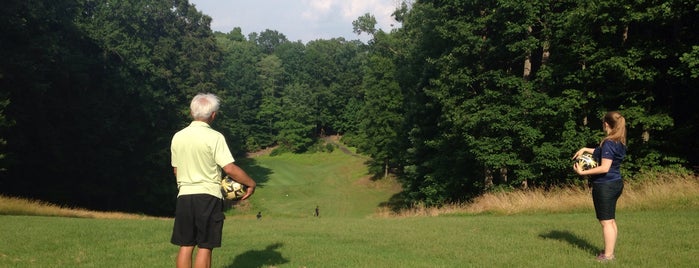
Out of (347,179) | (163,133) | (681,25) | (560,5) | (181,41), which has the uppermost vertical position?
(181,41)

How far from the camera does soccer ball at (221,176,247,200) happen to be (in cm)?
559

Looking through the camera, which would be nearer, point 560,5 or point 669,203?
point 669,203

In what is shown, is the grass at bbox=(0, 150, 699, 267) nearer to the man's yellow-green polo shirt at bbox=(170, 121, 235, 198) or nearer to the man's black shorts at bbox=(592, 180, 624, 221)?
the man's black shorts at bbox=(592, 180, 624, 221)

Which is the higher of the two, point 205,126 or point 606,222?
point 205,126

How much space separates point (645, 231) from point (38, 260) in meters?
10.4

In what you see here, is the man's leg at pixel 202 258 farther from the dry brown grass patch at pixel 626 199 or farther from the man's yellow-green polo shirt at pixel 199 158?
the dry brown grass patch at pixel 626 199

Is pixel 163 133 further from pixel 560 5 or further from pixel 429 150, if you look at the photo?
pixel 560 5

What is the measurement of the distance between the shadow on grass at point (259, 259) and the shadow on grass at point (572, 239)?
4.72 meters

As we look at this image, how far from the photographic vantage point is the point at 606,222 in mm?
6840

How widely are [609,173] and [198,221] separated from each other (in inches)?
208

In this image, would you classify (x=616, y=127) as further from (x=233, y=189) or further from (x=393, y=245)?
(x=233, y=189)

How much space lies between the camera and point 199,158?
17.2ft

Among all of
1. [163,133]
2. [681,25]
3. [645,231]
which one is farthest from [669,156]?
[163,133]

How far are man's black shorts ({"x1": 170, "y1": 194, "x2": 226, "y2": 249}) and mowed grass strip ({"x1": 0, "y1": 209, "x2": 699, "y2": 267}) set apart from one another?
2.33 meters
